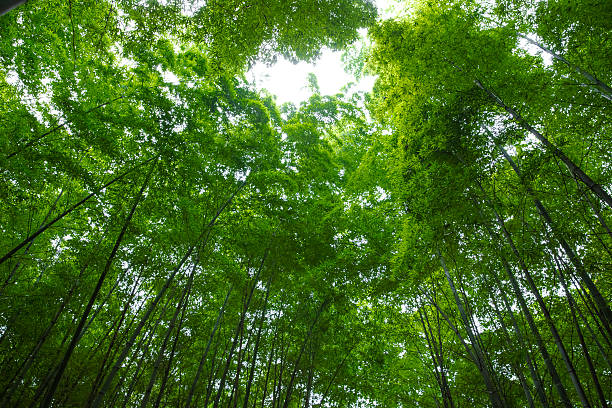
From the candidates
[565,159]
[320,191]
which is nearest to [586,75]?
[565,159]

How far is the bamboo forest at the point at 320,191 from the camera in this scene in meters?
3.07

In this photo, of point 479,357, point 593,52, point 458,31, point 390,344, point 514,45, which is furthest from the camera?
point 390,344

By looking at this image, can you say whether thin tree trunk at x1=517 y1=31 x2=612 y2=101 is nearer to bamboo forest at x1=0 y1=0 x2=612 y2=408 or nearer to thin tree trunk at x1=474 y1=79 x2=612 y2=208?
bamboo forest at x1=0 y1=0 x2=612 y2=408

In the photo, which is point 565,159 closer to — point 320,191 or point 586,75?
point 586,75

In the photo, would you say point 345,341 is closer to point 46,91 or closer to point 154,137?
point 154,137

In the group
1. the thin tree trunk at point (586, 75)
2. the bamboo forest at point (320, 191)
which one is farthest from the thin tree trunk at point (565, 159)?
the thin tree trunk at point (586, 75)

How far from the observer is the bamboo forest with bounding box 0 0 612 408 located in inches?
121

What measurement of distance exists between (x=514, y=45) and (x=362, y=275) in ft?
13.5

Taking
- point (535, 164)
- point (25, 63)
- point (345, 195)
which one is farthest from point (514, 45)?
point (25, 63)

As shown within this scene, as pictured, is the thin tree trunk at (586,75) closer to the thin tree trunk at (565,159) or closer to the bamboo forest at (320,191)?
the bamboo forest at (320,191)

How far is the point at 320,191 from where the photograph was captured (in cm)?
639

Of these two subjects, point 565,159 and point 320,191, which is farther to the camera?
point 320,191

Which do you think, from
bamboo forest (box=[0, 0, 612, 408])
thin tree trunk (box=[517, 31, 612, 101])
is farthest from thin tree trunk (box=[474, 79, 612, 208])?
thin tree trunk (box=[517, 31, 612, 101])

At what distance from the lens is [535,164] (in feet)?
8.30
